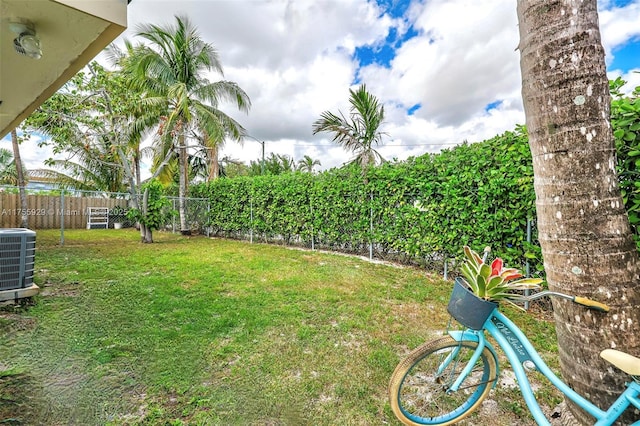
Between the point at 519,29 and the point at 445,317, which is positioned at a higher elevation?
the point at 519,29

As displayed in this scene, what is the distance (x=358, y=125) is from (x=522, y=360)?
720cm

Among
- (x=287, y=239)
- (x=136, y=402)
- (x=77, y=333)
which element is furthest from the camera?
(x=287, y=239)

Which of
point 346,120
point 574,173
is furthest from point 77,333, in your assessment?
point 346,120

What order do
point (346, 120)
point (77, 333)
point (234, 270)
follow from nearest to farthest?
1. point (77, 333)
2. point (234, 270)
3. point (346, 120)

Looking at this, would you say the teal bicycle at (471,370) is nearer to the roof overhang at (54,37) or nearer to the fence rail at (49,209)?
the roof overhang at (54,37)

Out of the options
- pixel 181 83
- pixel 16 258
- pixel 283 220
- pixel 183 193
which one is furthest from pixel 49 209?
pixel 16 258

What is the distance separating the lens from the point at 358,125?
7.92 meters

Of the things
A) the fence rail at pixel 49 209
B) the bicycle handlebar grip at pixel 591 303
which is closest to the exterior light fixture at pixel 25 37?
the bicycle handlebar grip at pixel 591 303

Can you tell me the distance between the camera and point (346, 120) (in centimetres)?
781

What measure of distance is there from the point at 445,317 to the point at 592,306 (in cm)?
222

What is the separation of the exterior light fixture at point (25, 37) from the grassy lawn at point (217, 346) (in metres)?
2.23

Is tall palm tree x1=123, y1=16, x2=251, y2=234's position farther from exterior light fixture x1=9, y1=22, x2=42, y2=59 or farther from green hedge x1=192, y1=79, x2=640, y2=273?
exterior light fixture x1=9, y1=22, x2=42, y2=59

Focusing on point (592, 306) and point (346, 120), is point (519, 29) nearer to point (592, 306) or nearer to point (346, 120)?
point (592, 306)

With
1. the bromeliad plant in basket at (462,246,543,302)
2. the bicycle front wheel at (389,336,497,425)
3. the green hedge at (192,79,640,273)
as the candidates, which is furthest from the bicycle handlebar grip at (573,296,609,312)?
the green hedge at (192,79,640,273)
